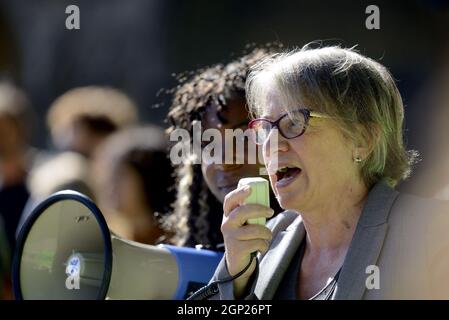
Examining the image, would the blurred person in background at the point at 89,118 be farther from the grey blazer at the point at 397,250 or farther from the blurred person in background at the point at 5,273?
the grey blazer at the point at 397,250

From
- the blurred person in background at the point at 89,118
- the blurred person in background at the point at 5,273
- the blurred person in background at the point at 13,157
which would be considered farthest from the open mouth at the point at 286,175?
the blurred person in background at the point at 89,118

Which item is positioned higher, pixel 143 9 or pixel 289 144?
pixel 143 9

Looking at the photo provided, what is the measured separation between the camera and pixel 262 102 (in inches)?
102

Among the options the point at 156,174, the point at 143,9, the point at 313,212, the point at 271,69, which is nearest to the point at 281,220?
the point at 313,212

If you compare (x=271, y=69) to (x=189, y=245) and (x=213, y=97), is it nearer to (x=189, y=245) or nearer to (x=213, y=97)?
(x=213, y=97)

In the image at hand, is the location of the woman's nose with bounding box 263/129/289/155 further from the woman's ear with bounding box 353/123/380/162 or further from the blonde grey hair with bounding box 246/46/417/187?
the woman's ear with bounding box 353/123/380/162

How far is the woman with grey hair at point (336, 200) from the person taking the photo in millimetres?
2326

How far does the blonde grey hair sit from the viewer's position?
2.46m

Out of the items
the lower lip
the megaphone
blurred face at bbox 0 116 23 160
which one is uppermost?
the lower lip

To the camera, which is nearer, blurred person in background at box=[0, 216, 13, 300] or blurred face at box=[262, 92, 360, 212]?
blurred face at box=[262, 92, 360, 212]

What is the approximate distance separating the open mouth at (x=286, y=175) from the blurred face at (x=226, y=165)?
665 millimetres

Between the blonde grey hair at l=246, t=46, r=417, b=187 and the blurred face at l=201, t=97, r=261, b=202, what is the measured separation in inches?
23.3

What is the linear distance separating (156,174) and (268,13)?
3.03 m

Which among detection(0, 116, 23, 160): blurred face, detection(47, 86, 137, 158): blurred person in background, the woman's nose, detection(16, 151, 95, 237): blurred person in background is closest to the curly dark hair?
the woman's nose
